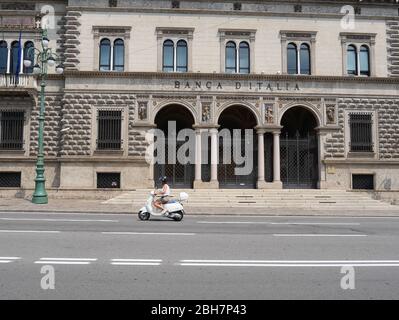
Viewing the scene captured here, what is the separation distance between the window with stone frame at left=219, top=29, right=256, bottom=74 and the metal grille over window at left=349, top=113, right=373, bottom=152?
7974 mm

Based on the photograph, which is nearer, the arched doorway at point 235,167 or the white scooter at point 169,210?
the white scooter at point 169,210

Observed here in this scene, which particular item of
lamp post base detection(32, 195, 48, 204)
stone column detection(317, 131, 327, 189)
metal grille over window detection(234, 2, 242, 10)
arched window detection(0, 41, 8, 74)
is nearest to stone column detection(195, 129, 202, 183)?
stone column detection(317, 131, 327, 189)

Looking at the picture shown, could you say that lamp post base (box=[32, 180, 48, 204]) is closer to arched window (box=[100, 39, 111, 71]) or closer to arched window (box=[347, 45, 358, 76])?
arched window (box=[100, 39, 111, 71])

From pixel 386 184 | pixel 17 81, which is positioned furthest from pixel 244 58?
pixel 17 81

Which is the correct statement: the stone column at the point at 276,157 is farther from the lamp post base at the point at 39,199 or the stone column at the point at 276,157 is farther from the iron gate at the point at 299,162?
the lamp post base at the point at 39,199

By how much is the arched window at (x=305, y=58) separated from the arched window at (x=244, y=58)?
151 inches

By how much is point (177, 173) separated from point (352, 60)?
48.2 feet

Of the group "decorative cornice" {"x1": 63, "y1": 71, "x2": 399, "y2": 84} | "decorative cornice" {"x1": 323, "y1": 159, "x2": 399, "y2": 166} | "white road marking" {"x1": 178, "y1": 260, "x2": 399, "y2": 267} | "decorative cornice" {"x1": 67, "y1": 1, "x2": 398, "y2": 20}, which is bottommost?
"white road marking" {"x1": 178, "y1": 260, "x2": 399, "y2": 267}

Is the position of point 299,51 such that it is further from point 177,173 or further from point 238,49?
point 177,173

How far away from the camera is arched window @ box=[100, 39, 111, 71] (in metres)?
28.0

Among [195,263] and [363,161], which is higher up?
[363,161]

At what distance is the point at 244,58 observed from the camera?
28469 millimetres

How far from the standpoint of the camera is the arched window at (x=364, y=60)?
28.8m

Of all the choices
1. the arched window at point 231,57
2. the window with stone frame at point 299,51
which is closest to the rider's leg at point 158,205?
the arched window at point 231,57
